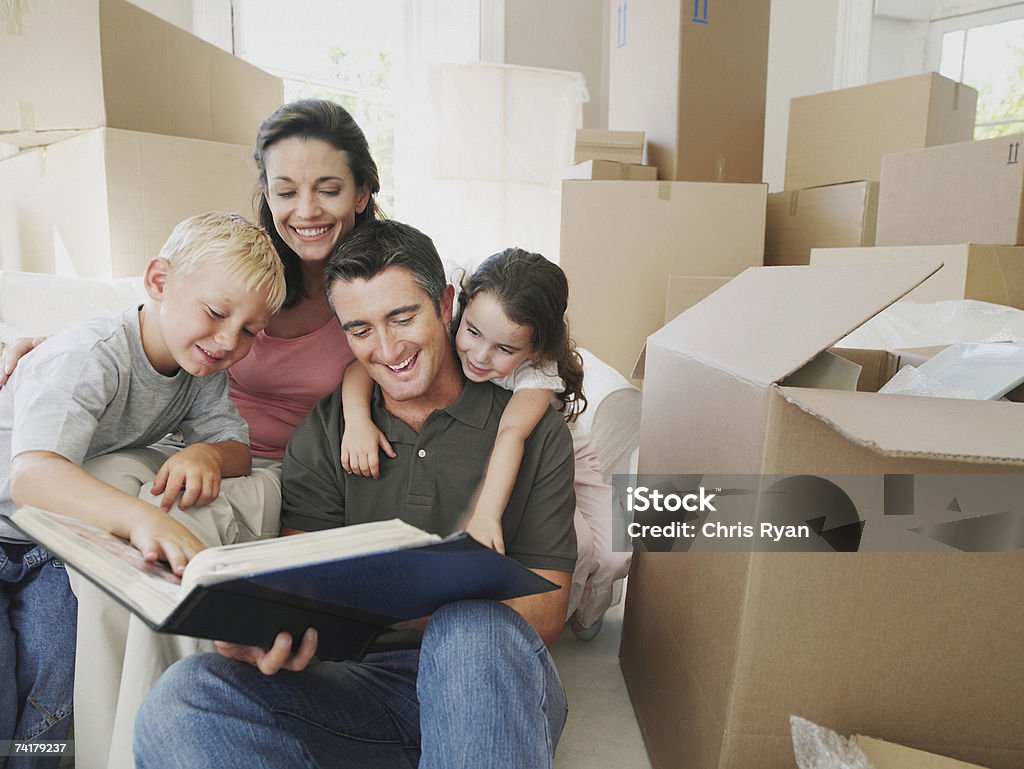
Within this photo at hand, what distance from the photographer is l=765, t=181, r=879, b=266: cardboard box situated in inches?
87.5

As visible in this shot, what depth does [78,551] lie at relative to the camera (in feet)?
2.06

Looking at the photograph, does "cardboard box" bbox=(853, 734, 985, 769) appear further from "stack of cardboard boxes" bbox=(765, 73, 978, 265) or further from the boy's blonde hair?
"stack of cardboard boxes" bbox=(765, 73, 978, 265)

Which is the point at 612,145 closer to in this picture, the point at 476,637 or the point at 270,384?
the point at 270,384

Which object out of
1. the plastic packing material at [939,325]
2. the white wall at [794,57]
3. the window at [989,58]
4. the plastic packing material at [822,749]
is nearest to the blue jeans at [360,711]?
the plastic packing material at [822,749]

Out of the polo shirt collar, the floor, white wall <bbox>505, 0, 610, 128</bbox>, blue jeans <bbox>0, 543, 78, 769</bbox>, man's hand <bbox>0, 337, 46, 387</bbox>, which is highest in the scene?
white wall <bbox>505, 0, 610, 128</bbox>

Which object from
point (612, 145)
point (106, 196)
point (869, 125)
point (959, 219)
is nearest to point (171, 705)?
point (106, 196)

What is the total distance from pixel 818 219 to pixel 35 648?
7.65 feet

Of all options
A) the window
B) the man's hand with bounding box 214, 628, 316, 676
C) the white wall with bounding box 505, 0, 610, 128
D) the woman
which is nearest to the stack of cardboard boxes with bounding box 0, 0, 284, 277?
the woman

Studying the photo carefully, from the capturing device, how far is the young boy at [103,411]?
2.85 feet

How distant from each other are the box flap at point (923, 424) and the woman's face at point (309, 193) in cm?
83

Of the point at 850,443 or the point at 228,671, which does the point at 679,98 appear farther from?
the point at 228,671

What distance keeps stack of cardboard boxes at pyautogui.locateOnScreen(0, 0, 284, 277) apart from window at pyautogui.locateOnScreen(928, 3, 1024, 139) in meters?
3.35

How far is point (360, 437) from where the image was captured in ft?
3.27

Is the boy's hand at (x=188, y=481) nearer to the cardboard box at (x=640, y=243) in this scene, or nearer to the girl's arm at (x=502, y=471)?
the girl's arm at (x=502, y=471)
